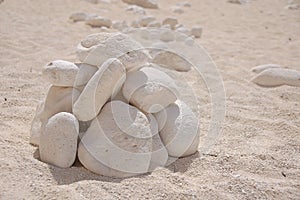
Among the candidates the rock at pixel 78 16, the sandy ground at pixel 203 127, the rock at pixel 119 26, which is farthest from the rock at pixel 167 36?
the rock at pixel 78 16

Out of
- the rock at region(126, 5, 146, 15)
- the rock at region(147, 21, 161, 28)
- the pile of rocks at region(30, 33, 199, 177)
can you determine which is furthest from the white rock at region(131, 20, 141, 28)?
the pile of rocks at region(30, 33, 199, 177)

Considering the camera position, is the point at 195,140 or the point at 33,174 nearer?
the point at 33,174

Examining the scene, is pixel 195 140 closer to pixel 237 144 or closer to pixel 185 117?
pixel 185 117

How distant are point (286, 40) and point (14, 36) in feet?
13.4

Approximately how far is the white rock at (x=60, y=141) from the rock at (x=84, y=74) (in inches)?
11.0

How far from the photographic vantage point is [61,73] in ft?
7.79

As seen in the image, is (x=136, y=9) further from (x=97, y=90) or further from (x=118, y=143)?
(x=118, y=143)

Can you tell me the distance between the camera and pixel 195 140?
2.51 metres

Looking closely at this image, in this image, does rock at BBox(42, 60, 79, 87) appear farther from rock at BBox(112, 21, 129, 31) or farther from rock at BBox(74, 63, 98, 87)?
rock at BBox(112, 21, 129, 31)

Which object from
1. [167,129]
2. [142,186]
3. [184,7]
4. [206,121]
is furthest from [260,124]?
Answer: [184,7]

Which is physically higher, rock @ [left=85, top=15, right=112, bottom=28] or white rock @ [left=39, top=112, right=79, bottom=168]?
white rock @ [left=39, top=112, right=79, bottom=168]

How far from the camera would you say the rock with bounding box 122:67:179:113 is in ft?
8.04

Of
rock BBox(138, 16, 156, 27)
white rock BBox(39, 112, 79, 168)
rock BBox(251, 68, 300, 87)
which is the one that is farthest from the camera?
rock BBox(138, 16, 156, 27)

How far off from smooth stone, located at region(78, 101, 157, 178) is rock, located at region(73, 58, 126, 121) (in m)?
0.08
